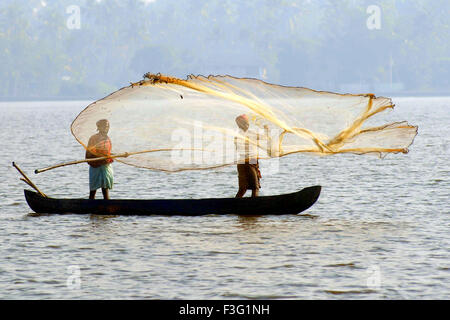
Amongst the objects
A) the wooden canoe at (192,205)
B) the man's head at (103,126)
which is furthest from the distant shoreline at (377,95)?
the man's head at (103,126)

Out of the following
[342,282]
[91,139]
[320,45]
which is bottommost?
[342,282]

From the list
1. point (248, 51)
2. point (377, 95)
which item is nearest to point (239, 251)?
point (377, 95)

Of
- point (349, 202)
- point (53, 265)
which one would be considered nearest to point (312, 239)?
point (53, 265)

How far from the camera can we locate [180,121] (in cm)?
1734

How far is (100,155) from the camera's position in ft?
60.3

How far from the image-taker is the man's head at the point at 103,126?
17.8m

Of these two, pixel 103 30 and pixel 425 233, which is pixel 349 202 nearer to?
pixel 425 233

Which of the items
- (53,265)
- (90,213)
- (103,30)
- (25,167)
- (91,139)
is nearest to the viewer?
(53,265)

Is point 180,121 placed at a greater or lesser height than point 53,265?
greater

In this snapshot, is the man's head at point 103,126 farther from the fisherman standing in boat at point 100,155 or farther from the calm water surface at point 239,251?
the calm water surface at point 239,251

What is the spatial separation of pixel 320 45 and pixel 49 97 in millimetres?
46915

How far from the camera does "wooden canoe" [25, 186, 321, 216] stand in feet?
61.3

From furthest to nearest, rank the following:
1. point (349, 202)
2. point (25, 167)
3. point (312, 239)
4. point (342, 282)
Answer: point (25, 167), point (349, 202), point (312, 239), point (342, 282)

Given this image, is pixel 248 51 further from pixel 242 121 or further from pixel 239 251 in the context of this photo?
pixel 239 251
